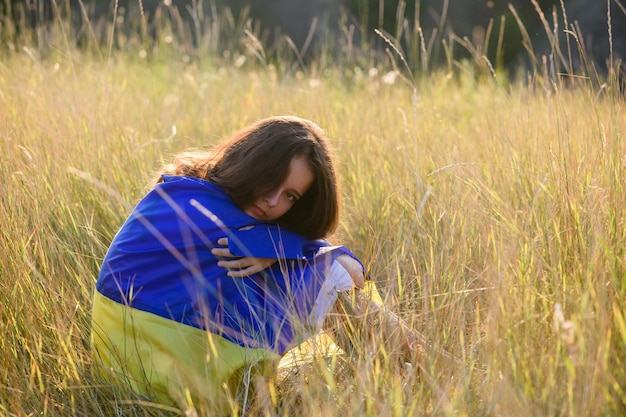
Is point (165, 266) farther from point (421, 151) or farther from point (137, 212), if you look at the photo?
point (421, 151)

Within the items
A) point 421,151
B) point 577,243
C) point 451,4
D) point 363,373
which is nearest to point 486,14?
point 451,4

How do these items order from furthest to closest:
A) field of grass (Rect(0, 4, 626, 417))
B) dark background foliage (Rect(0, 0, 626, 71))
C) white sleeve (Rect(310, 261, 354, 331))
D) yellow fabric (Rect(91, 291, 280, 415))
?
dark background foliage (Rect(0, 0, 626, 71))
white sleeve (Rect(310, 261, 354, 331))
yellow fabric (Rect(91, 291, 280, 415))
field of grass (Rect(0, 4, 626, 417))

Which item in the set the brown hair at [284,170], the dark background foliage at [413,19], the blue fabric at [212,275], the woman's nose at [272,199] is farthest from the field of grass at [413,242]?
the dark background foliage at [413,19]

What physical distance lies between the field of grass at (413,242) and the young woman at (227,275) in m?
0.11

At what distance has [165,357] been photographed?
6.45 ft

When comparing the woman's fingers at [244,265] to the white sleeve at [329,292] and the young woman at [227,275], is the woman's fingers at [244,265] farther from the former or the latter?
the white sleeve at [329,292]

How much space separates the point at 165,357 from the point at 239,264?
308 mm

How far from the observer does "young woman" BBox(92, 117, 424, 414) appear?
1951 mm

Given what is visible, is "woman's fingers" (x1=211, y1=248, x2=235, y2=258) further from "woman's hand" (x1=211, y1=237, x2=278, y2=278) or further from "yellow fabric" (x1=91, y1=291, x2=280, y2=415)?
"yellow fabric" (x1=91, y1=291, x2=280, y2=415)

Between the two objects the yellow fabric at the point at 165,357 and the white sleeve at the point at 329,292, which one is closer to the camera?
the yellow fabric at the point at 165,357

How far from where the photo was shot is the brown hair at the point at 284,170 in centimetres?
219

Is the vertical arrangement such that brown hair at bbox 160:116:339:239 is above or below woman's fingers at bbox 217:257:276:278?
above

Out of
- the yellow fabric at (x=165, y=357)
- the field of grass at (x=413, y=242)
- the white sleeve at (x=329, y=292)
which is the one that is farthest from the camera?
the white sleeve at (x=329, y=292)

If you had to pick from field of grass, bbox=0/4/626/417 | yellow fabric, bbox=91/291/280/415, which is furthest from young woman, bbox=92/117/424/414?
field of grass, bbox=0/4/626/417
